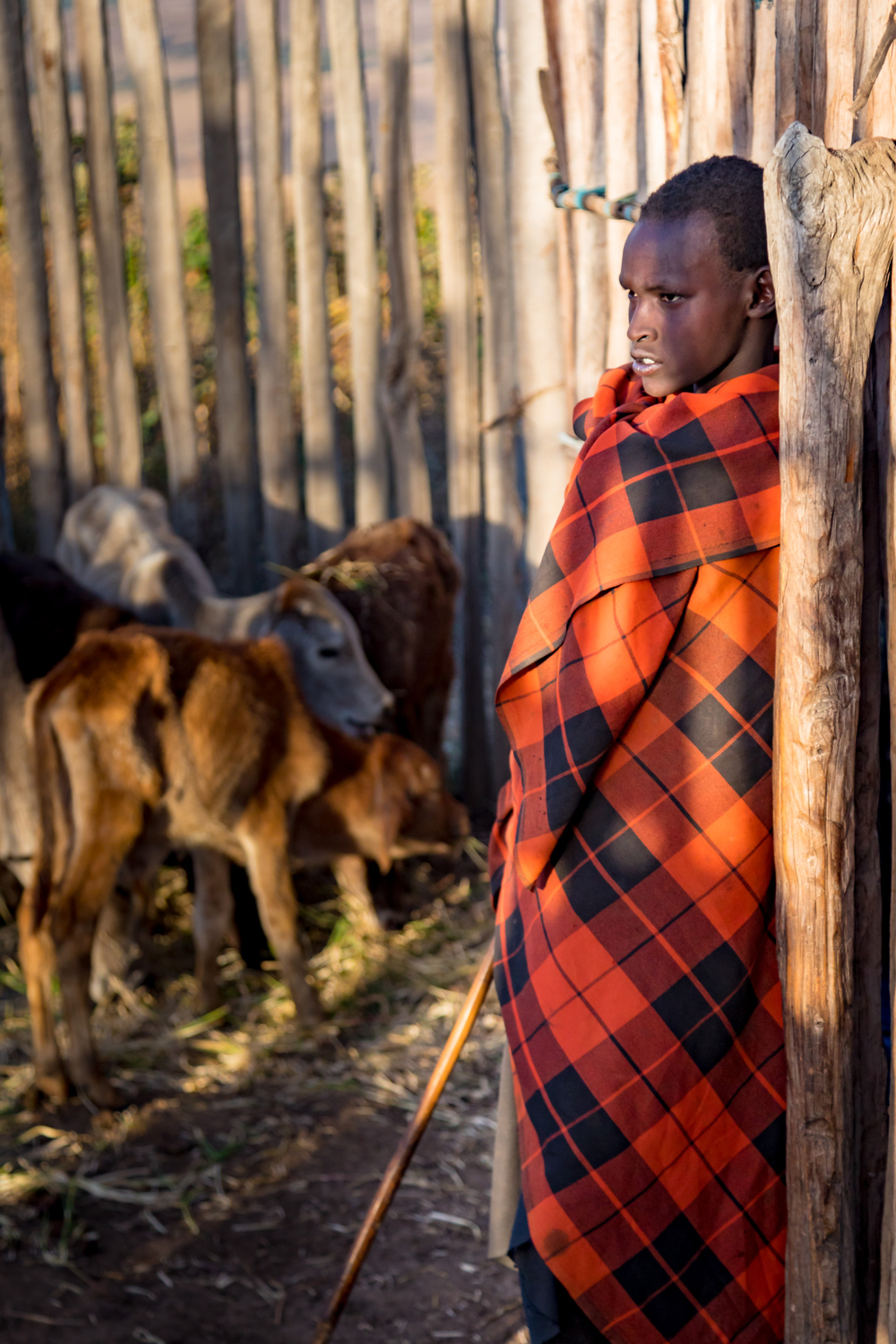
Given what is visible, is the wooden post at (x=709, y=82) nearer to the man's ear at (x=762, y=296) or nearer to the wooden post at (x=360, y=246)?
the man's ear at (x=762, y=296)

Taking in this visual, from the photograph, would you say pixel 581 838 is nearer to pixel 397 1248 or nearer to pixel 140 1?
pixel 397 1248

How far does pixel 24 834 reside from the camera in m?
4.55

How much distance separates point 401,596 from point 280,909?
167 cm

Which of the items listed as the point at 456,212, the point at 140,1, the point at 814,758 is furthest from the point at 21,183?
the point at 814,758

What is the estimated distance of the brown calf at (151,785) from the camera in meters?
3.99

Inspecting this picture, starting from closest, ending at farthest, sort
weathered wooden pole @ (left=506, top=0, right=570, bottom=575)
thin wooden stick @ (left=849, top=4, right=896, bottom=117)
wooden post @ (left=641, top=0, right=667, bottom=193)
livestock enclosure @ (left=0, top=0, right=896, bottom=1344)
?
1. thin wooden stick @ (left=849, top=4, right=896, bottom=117)
2. livestock enclosure @ (left=0, top=0, right=896, bottom=1344)
3. wooden post @ (left=641, top=0, right=667, bottom=193)
4. weathered wooden pole @ (left=506, top=0, right=570, bottom=575)

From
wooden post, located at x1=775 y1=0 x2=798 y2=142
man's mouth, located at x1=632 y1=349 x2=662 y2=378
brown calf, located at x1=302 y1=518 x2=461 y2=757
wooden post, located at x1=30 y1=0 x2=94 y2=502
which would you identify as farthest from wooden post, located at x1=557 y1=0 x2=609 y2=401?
wooden post, located at x1=30 y1=0 x2=94 y2=502

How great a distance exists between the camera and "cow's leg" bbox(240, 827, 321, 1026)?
446cm

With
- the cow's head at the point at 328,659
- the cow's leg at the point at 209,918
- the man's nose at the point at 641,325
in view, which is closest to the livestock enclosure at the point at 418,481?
the cow's leg at the point at 209,918

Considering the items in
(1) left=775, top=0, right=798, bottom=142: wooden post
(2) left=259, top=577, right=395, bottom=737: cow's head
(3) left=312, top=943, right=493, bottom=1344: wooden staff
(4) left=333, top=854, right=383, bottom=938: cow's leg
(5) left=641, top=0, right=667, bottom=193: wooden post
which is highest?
(5) left=641, top=0, right=667, bottom=193: wooden post

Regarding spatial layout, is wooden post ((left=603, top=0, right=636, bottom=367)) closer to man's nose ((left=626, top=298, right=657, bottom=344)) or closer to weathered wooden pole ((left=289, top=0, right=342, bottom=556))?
man's nose ((left=626, top=298, right=657, bottom=344))

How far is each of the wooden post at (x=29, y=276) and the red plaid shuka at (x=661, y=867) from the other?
4953 mm

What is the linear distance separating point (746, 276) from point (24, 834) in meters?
3.75

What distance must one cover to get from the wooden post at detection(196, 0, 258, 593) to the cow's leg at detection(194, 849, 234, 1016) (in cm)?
185
